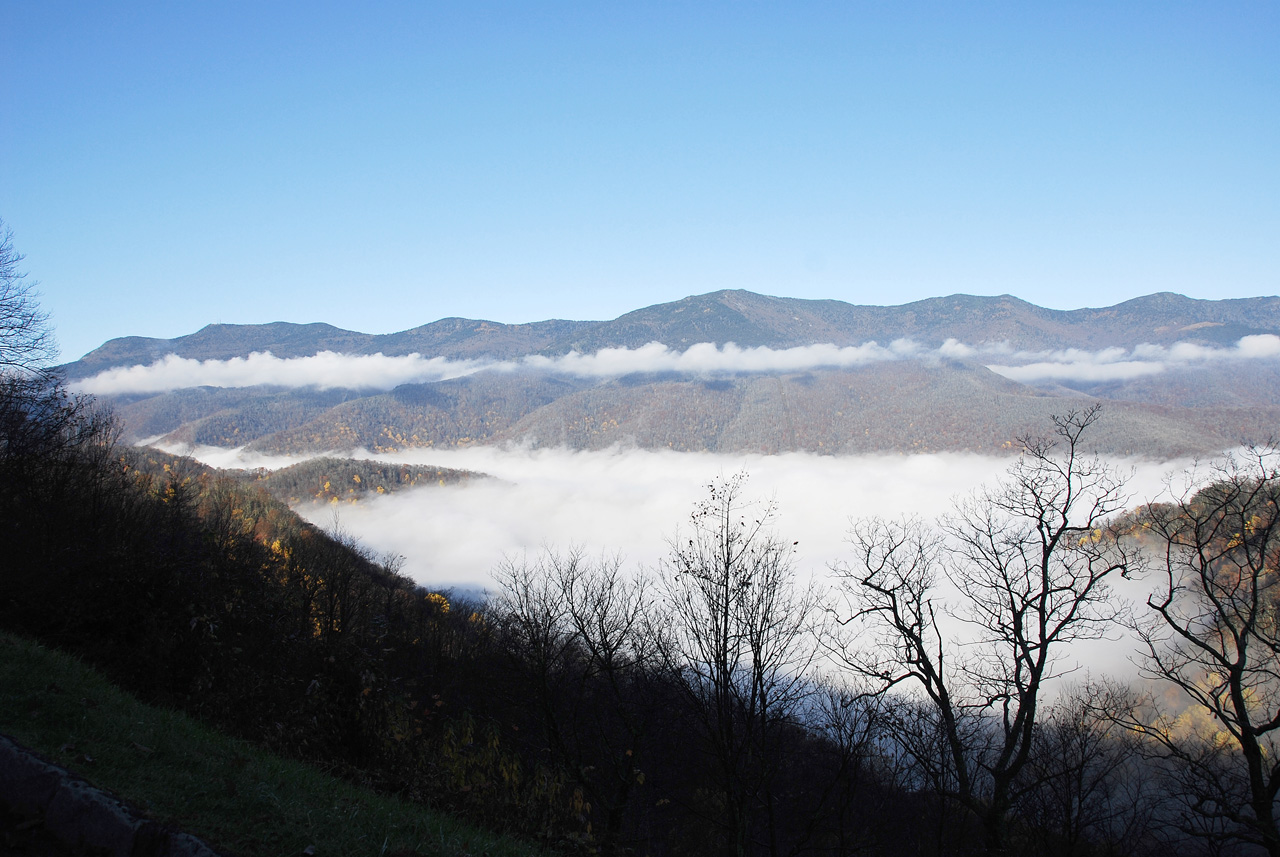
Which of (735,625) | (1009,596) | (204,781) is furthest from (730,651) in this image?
(204,781)

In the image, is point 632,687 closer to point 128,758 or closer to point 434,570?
point 128,758

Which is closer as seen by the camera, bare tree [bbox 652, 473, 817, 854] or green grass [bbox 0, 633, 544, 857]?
green grass [bbox 0, 633, 544, 857]

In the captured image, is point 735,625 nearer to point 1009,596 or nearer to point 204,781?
point 1009,596

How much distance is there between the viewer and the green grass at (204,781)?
237 inches

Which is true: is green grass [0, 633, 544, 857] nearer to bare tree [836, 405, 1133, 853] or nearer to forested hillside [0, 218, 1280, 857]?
forested hillside [0, 218, 1280, 857]

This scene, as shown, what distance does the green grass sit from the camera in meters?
6.02

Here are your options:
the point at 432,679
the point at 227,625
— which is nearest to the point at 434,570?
the point at 432,679

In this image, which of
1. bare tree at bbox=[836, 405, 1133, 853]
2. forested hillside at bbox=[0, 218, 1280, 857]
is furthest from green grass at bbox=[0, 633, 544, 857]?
bare tree at bbox=[836, 405, 1133, 853]

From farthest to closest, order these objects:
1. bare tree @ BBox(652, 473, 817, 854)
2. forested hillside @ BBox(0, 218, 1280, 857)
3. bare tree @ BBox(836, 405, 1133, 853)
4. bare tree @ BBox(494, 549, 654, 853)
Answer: bare tree @ BBox(494, 549, 654, 853) < bare tree @ BBox(836, 405, 1133, 853) < bare tree @ BBox(652, 473, 817, 854) < forested hillside @ BBox(0, 218, 1280, 857)

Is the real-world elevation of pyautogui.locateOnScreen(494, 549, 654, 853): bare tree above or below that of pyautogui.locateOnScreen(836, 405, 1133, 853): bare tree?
below

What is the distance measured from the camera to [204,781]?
6.65 m

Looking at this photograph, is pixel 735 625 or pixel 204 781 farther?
pixel 735 625

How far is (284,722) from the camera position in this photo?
463 inches

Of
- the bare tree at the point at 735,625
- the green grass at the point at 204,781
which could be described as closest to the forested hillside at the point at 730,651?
the bare tree at the point at 735,625
